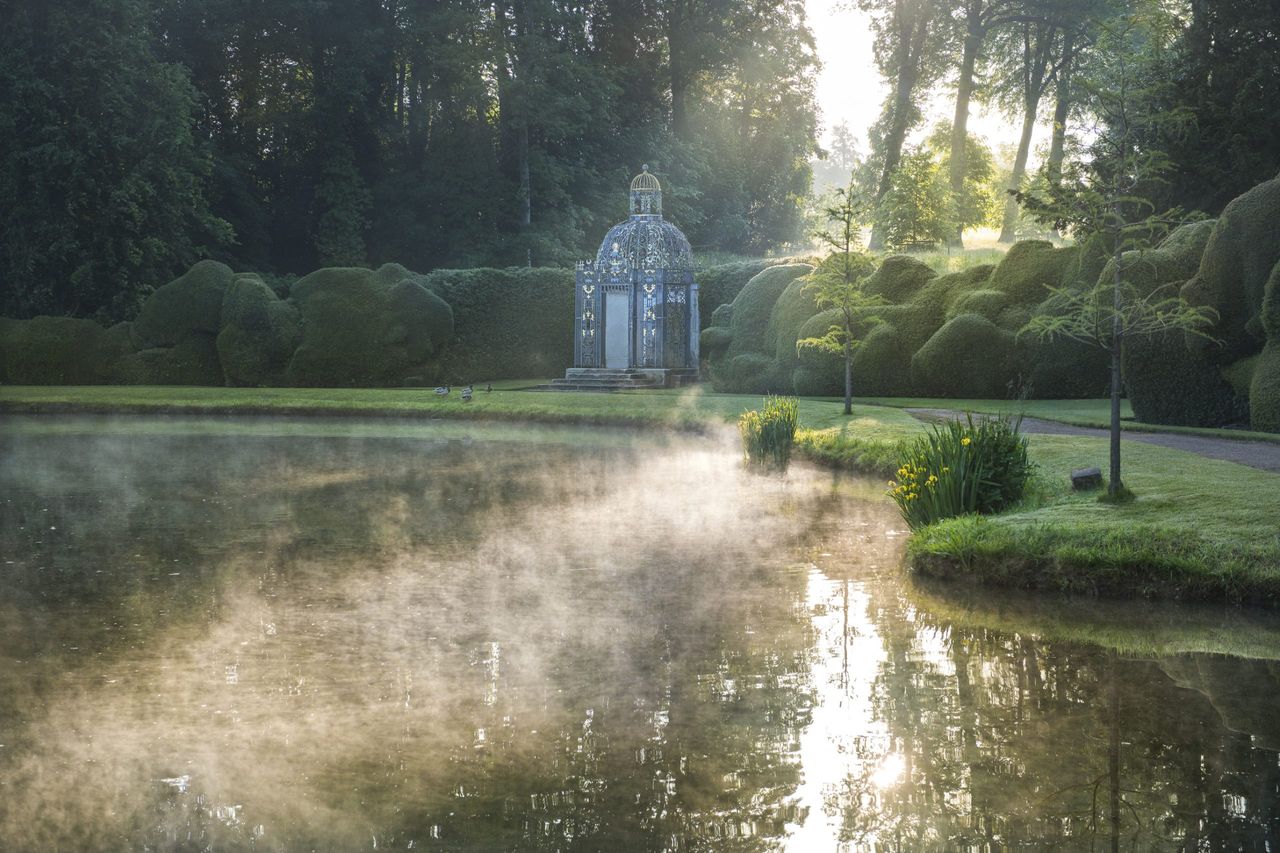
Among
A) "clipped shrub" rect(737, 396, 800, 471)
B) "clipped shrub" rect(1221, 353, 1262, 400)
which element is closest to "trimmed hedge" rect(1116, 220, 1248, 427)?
"clipped shrub" rect(1221, 353, 1262, 400)

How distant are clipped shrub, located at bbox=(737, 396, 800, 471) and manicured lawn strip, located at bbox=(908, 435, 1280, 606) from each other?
5.06 metres

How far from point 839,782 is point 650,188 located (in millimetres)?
28959

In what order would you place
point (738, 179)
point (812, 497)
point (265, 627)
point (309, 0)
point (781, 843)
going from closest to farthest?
point (781, 843)
point (265, 627)
point (812, 497)
point (309, 0)
point (738, 179)

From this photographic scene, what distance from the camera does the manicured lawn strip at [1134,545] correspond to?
8438mm

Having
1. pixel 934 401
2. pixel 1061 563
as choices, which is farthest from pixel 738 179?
pixel 1061 563

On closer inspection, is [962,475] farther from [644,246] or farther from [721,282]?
[721,282]

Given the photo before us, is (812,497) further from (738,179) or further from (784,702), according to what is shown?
(738,179)

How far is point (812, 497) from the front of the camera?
1317cm

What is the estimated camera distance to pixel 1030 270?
24078 mm

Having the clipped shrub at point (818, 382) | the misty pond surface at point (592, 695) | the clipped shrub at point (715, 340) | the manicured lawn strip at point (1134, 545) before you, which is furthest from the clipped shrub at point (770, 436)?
the clipped shrub at point (715, 340)

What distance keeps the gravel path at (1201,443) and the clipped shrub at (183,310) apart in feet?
62.5

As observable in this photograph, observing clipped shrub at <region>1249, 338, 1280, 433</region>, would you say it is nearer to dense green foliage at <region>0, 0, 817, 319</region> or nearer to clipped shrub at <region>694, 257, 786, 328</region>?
clipped shrub at <region>694, 257, 786, 328</region>

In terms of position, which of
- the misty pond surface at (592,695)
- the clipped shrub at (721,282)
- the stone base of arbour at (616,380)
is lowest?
the misty pond surface at (592,695)

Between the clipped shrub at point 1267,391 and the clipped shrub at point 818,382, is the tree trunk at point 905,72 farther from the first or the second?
the clipped shrub at point 1267,391
